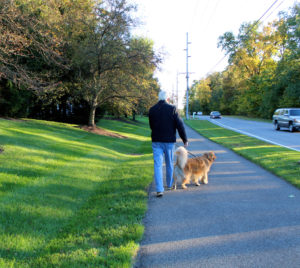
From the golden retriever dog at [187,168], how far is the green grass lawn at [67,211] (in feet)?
2.96

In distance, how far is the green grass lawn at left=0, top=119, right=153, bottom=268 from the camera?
→ 338 centimetres

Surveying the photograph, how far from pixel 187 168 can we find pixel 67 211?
112 inches

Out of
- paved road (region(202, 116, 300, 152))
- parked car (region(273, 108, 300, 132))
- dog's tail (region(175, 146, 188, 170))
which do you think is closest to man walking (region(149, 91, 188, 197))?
dog's tail (region(175, 146, 188, 170))

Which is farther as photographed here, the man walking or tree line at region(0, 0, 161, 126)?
tree line at region(0, 0, 161, 126)

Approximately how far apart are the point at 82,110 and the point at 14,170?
2036 cm

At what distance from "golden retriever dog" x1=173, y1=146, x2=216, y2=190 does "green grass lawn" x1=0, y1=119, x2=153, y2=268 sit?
0.90m

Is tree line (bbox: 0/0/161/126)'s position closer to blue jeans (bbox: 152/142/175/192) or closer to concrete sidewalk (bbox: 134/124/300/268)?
blue jeans (bbox: 152/142/175/192)

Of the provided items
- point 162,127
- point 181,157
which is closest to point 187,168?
point 181,157

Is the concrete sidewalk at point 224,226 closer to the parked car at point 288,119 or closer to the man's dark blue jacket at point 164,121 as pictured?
the man's dark blue jacket at point 164,121

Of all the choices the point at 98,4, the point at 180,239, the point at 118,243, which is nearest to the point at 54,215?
the point at 118,243

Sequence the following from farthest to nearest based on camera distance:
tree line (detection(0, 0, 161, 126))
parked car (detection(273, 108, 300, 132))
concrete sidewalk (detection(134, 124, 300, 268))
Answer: parked car (detection(273, 108, 300, 132)), tree line (detection(0, 0, 161, 126)), concrete sidewalk (detection(134, 124, 300, 268))

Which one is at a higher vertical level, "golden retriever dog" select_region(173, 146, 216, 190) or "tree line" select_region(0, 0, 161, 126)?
"tree line" select_region(0, 0, 161, 126)

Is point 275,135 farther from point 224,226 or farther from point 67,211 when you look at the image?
point 67,211

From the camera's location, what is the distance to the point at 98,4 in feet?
65.0
